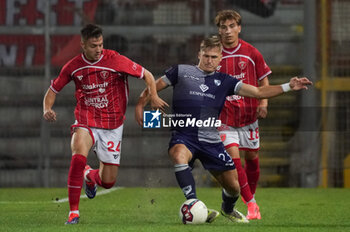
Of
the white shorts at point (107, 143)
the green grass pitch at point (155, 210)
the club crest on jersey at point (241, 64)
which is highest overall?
the club crest on jersey at point (241, 64)

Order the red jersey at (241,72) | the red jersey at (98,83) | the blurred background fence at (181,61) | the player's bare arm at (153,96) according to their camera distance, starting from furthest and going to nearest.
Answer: the blurred background fence at (181,61), the red jersey at (241,72), the red jersey at (98,83), the player's bare arm at (153,96)

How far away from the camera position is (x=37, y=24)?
12055 mm

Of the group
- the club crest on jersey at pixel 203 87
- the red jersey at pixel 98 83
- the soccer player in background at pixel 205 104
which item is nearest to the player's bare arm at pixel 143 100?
the soccer player in background at pixel 205 104

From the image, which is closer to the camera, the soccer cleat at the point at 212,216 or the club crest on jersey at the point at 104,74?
the soccer cleat at the point at 212,216

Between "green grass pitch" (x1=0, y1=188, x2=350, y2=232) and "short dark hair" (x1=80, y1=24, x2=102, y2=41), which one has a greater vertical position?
"short dark hair" (x1=80, y1=24, x2=102, y2=41)

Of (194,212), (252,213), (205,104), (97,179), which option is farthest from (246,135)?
(194,212)

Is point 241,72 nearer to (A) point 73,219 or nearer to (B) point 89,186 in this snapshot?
(B) point 89,186

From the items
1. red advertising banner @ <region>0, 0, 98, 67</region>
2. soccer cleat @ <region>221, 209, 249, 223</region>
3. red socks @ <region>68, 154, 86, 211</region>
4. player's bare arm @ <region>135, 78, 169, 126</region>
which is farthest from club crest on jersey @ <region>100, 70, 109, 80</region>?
red advertising banner @ <region>0, 0, 98, 67</region>

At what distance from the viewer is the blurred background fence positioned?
11812 millimetres

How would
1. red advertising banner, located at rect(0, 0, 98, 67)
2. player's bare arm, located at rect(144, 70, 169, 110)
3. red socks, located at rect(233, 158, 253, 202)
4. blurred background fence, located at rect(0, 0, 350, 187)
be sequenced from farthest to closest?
A: red advertising banner, located at rect(0, 0, 98, 67), blurred background fence, located at rect(0, 0, 350, 187), red socks, located at rect(233, 158, 253, 202), player's bare arm, located at rect(144, 70, 169, 110)

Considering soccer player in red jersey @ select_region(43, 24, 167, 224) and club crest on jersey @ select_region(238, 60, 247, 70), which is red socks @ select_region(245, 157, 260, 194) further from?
soccer player in red jersey @ select_region(43, 24, 167, 224)

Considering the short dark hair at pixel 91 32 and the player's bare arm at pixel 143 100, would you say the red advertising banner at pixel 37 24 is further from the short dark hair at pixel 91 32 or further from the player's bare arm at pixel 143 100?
the player's bare arm at pixel 143 100

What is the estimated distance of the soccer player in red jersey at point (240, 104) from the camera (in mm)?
7562

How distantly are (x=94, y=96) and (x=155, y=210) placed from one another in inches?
42.8
